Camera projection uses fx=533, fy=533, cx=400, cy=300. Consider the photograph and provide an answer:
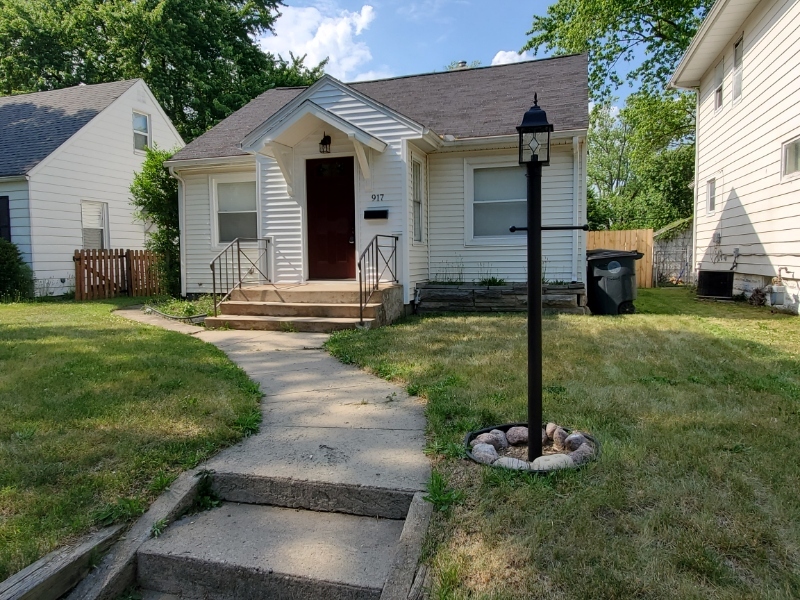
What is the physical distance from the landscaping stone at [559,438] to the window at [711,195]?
12.5 metres

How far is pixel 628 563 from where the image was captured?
202 cm

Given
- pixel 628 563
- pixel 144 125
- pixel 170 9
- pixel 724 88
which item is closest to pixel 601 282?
pixel 724 88

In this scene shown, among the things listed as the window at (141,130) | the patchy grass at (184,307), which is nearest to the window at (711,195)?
the patchy grass at (184,307)

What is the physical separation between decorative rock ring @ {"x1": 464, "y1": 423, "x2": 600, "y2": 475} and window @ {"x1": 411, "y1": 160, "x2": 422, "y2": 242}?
A: 6.40 m

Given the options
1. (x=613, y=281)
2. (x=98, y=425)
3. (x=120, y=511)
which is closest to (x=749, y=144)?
(x=613, y=281)

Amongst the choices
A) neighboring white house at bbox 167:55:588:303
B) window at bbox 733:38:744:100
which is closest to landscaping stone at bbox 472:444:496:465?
neighboring white house at bbox 167:55:588:303

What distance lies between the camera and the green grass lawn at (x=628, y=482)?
199 cm

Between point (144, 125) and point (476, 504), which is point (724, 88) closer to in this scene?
point (476, 504)

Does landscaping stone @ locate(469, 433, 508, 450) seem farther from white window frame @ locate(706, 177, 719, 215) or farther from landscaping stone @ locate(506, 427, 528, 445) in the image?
white window frame @ locate(706, 177, 719, 215)

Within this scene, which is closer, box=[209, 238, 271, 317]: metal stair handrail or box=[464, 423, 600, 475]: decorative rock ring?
box=[464, 423, 600, 475]: decorative rock ring

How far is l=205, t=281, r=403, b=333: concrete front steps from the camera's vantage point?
762 centimetres

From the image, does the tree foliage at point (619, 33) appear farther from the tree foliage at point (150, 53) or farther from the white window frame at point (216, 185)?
the white window frame at point (216, 185)

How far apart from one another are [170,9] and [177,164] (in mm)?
16140

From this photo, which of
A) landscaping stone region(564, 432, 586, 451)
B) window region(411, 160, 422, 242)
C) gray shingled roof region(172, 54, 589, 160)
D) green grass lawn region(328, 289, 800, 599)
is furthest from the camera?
gray shingled roof region(172, 54, 589, 160)
